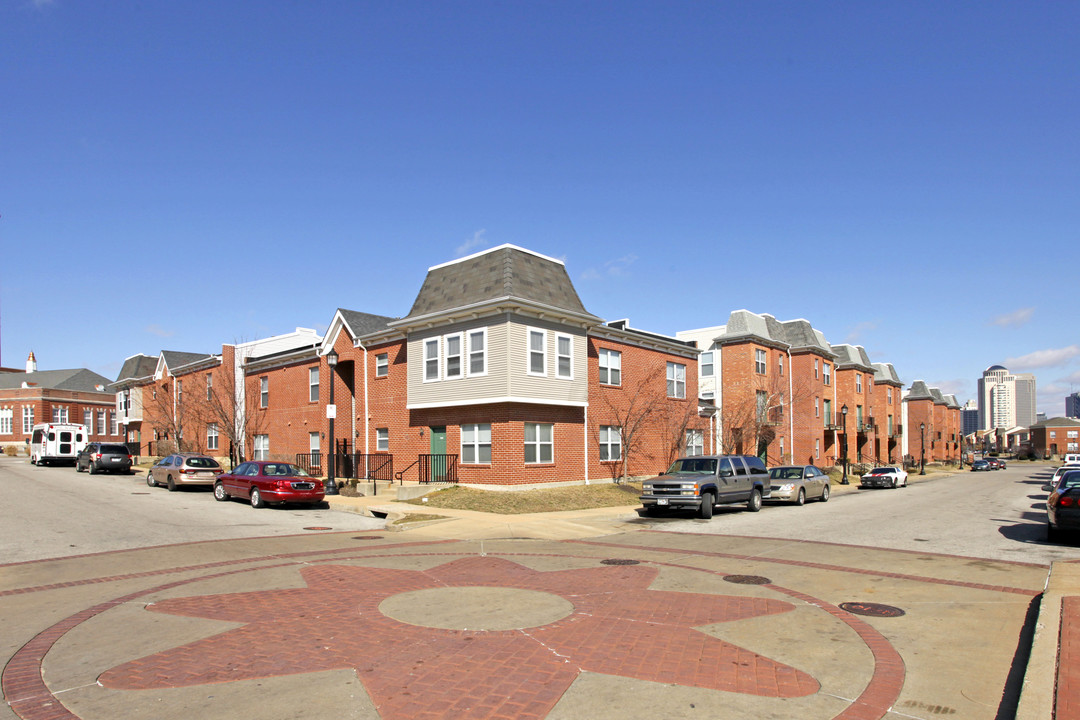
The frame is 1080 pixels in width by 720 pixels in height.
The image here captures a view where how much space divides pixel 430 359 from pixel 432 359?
0.39 feet

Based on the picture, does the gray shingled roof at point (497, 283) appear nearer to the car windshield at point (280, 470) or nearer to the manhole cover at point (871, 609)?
the car windshield at point (280, 470)

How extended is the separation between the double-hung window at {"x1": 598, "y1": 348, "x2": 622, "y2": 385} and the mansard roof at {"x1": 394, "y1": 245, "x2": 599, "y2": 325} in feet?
8.64

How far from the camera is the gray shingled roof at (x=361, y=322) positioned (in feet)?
113

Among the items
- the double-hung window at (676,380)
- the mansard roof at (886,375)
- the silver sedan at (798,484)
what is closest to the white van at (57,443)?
the double-hung window at (676,380)

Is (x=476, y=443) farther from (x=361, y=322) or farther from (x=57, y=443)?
(x=57, y=443)

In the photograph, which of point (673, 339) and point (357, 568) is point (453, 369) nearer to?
point (673, 339)

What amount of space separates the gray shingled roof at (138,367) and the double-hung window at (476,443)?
40.7 m

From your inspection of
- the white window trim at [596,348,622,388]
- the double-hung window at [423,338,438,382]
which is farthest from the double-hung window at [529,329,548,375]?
the double-hung window at [423,338,438,382]

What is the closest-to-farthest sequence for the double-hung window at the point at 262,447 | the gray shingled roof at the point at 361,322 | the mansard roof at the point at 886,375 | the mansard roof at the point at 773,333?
the gray shingled roof at the point at 361,322
the double-hung window at the point at 262,447
the mansard roof at the point at 773,333
the mansard roof at the point at 886,375

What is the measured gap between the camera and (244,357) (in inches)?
1714

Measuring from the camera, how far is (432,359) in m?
29.1

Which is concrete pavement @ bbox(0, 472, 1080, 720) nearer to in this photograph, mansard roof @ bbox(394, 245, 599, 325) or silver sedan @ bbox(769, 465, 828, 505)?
silver sedan @ bbox(769, 465, 828, 505)

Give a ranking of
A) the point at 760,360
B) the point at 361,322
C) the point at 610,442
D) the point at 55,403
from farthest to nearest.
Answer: the point at 55,403, the point at 760,360, the point at 361,322, the point at 610,442

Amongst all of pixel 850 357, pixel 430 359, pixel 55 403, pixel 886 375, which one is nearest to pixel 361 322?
pixel 430 359
